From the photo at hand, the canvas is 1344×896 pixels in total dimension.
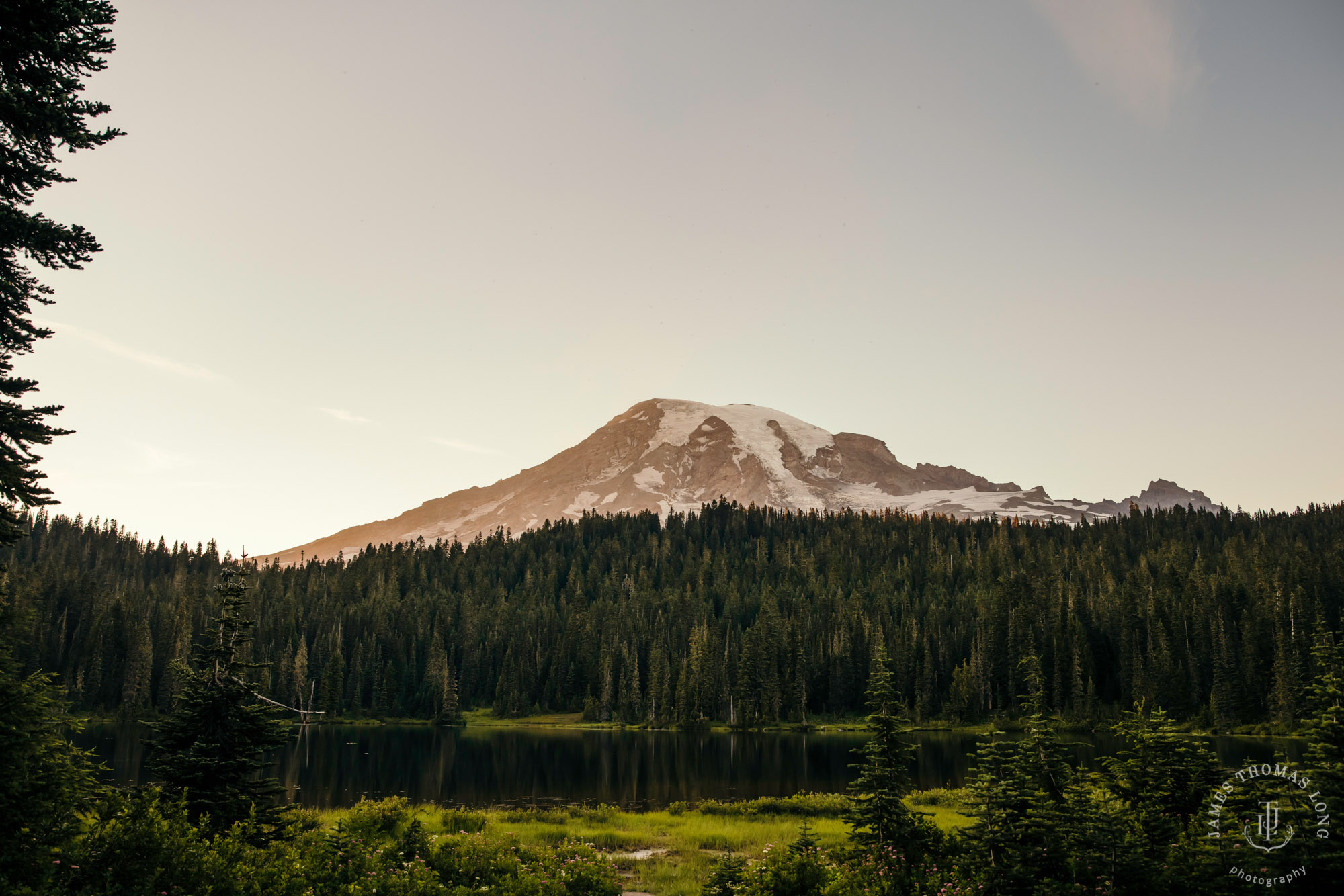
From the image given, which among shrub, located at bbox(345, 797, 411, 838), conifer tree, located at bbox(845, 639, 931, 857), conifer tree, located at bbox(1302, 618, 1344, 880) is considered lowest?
shrub, located at bbox(345, 797, 411, 838)

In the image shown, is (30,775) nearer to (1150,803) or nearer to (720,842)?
(1150,803)

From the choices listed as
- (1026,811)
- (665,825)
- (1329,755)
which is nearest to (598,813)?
(665,825)

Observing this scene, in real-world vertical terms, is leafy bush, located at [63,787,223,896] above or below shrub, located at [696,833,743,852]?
above

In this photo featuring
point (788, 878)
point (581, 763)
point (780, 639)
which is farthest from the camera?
point (780, 639)

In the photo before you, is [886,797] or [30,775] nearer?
[30,775]

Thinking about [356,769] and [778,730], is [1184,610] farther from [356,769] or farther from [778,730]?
[356,769]

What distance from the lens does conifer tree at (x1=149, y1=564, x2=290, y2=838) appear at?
2370 centimetres

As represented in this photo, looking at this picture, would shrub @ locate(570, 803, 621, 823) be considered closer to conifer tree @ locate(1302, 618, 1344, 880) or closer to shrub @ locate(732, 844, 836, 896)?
shrub @ locate(732, 844, 836, 896)

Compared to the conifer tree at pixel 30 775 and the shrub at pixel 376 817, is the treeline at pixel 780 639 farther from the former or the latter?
the conifer tree at pixel 30 775

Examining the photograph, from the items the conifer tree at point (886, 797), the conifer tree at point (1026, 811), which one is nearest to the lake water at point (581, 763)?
the conifer tree at point (1026, 811)
